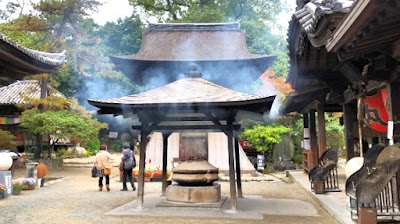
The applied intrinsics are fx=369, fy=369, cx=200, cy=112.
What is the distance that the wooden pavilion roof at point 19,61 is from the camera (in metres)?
6.48

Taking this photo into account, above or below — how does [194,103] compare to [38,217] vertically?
above

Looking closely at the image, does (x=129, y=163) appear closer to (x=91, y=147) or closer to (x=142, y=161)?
Answer: (x=142, y=161)

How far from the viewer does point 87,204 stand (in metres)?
8.82

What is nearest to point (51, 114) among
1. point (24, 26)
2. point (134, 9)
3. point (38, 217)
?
point (24, 26)

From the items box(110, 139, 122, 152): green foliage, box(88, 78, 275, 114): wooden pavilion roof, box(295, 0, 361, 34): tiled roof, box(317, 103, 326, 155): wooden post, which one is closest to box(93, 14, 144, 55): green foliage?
box(110, 139, 122, 152): green foliage

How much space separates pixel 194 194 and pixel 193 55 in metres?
10.5

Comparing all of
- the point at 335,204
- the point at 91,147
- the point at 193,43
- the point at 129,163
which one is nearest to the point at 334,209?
the point at 335,204

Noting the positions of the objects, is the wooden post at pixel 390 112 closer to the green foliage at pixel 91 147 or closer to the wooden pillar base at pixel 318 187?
the wooden pillar base at pixel 318 187

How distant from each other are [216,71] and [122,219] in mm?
11042

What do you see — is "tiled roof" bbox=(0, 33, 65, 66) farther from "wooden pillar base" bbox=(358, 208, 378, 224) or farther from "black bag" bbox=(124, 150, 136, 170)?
"wooden pillar base" bbox=(358, 208, 378, 224)

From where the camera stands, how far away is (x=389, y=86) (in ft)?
18.3

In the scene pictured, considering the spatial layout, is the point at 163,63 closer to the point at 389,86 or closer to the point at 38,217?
the point at 38,217

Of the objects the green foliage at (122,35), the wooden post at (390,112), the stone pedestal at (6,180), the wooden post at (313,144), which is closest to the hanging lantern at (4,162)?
the stone pedestal at (6,180)

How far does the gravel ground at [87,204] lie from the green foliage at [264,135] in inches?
144
